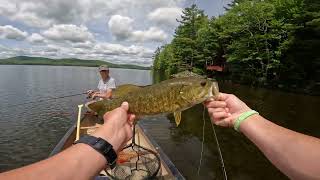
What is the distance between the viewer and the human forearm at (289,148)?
79.4 inches

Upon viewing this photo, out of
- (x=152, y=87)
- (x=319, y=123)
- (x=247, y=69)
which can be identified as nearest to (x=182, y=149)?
(x=319, y=123)

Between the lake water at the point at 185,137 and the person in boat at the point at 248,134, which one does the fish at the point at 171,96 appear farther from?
the lake water at the point at 185,137

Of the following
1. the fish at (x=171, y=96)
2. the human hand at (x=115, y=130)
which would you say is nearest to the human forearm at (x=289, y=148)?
the fish at (x=171, y=96)

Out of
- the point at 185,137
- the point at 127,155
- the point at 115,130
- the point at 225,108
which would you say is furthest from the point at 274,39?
the point at 115,130

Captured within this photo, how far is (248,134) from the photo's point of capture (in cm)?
256

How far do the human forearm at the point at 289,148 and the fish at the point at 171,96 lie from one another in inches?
31.5

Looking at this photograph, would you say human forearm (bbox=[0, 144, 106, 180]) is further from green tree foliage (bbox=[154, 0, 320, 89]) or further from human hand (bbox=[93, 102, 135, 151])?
green tree foliage (bbox=[154, 0, 320, 89])

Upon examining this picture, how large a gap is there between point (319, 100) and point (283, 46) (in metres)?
12.1

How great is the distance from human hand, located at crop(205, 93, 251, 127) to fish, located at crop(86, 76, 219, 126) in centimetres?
8

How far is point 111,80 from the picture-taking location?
11.5 meters

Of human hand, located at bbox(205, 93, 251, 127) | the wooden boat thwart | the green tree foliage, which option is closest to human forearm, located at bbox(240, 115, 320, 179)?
human hand, located at bbox(205, 93, 251, 127)

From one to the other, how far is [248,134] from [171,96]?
97cm

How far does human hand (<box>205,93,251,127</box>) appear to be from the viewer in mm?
2947

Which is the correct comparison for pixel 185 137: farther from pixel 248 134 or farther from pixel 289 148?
pixel 289 148
